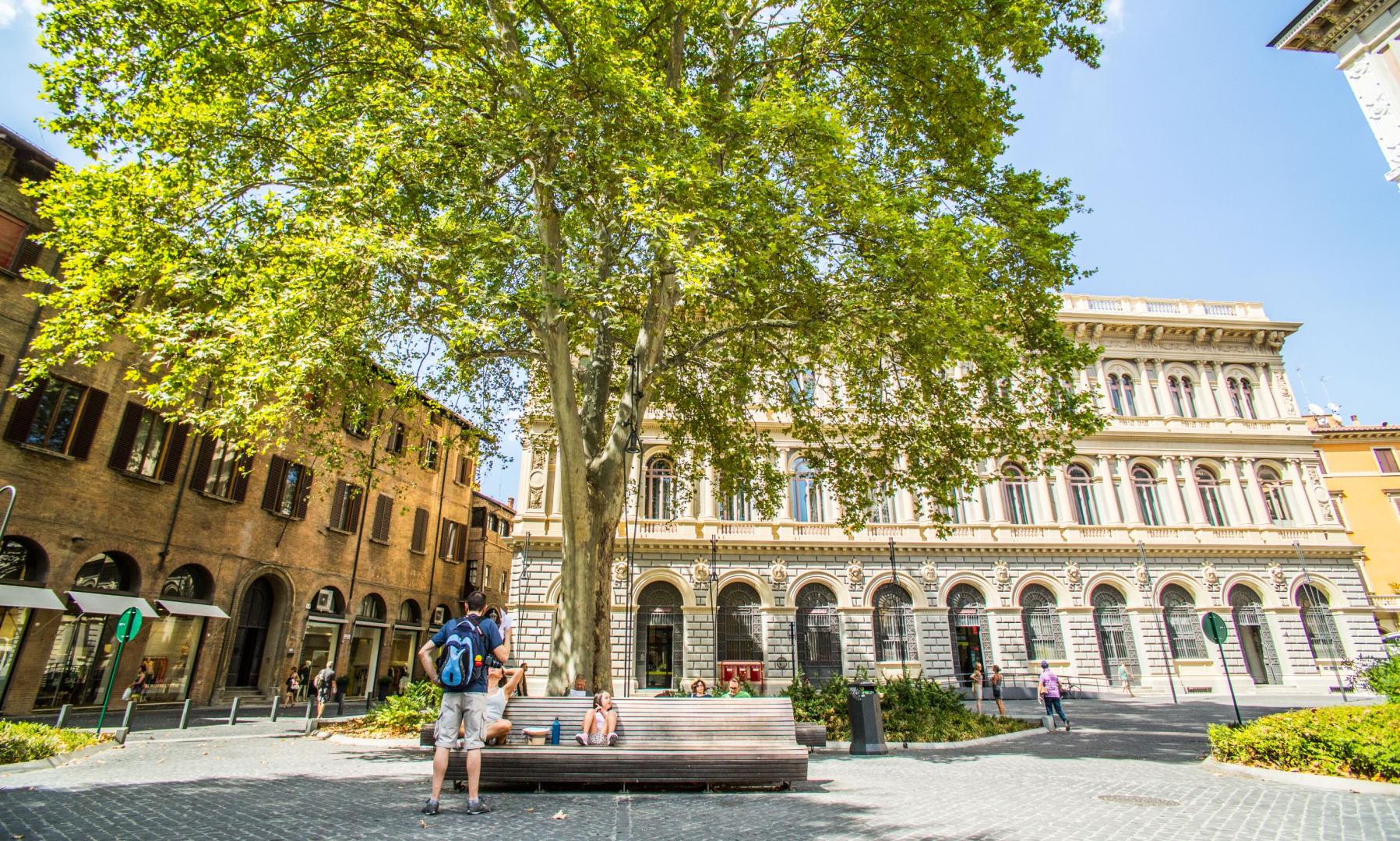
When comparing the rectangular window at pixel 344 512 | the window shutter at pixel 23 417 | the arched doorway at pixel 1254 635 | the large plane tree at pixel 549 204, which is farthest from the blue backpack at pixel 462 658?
the arched doorway at pixel 1254 635

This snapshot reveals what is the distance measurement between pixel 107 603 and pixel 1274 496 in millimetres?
40398

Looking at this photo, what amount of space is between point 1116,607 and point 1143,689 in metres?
3.01

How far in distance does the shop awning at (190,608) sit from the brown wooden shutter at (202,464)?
3012mm

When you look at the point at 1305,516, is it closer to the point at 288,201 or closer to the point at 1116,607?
the point at 1116,607

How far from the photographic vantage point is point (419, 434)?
1416 cm

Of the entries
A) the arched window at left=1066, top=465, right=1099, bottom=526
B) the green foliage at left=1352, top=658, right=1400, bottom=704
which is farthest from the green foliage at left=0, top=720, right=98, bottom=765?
the arched window at left=1066, top=465, right=1099, bottom=526

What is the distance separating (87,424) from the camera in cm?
1612

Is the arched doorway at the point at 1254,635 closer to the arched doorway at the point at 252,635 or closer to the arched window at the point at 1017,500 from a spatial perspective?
the arched window at the point at 1017,500

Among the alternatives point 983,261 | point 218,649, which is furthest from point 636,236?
point 218,649

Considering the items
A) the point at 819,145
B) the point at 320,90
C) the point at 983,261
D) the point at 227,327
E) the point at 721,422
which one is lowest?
the point at 227,327

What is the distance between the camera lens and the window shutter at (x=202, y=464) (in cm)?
1873

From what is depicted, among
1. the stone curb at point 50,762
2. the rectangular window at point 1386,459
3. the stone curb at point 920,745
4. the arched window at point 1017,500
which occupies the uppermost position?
the rectangular window at point 1386,459

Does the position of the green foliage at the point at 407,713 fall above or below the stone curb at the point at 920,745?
above

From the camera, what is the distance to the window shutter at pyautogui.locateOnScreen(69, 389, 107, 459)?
625 inches
